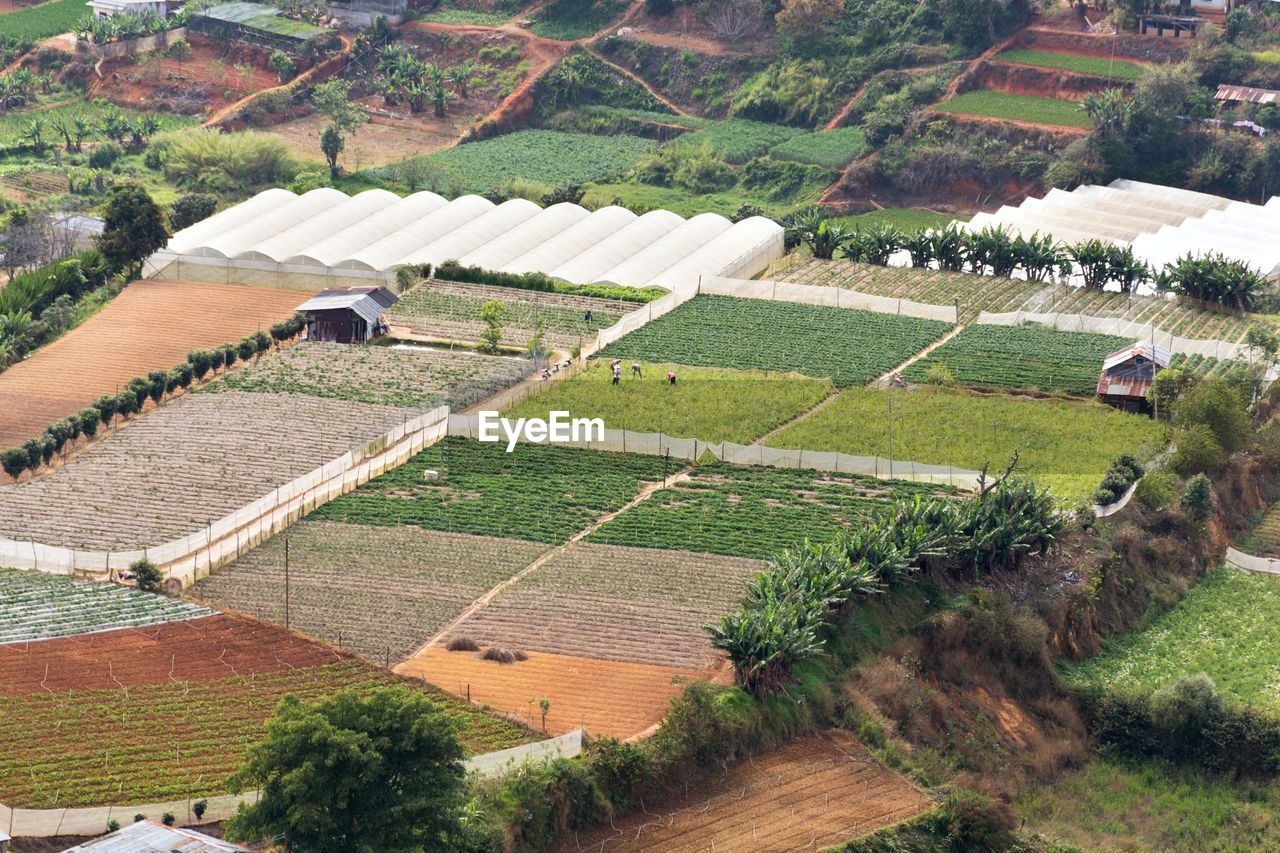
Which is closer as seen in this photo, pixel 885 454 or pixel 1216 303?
pixel 885 454

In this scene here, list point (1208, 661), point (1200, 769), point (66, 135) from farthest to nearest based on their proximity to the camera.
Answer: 1. point (66, 135)
2. point (1208, 661)
3. point (1200, 769)

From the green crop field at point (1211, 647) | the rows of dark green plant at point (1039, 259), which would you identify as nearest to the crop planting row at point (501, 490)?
the green crop field at point (1211, 647)

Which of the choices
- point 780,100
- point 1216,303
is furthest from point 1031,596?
point 780,100

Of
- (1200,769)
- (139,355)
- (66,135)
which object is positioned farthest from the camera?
(66,135)

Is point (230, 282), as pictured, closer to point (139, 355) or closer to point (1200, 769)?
point (139, 355)

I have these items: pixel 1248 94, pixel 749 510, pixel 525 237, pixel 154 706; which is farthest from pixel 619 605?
pixel 1248 94

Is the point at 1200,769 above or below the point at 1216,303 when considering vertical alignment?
below

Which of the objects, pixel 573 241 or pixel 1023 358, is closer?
pixel 1023 358

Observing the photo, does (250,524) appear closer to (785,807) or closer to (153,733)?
(153,733)
